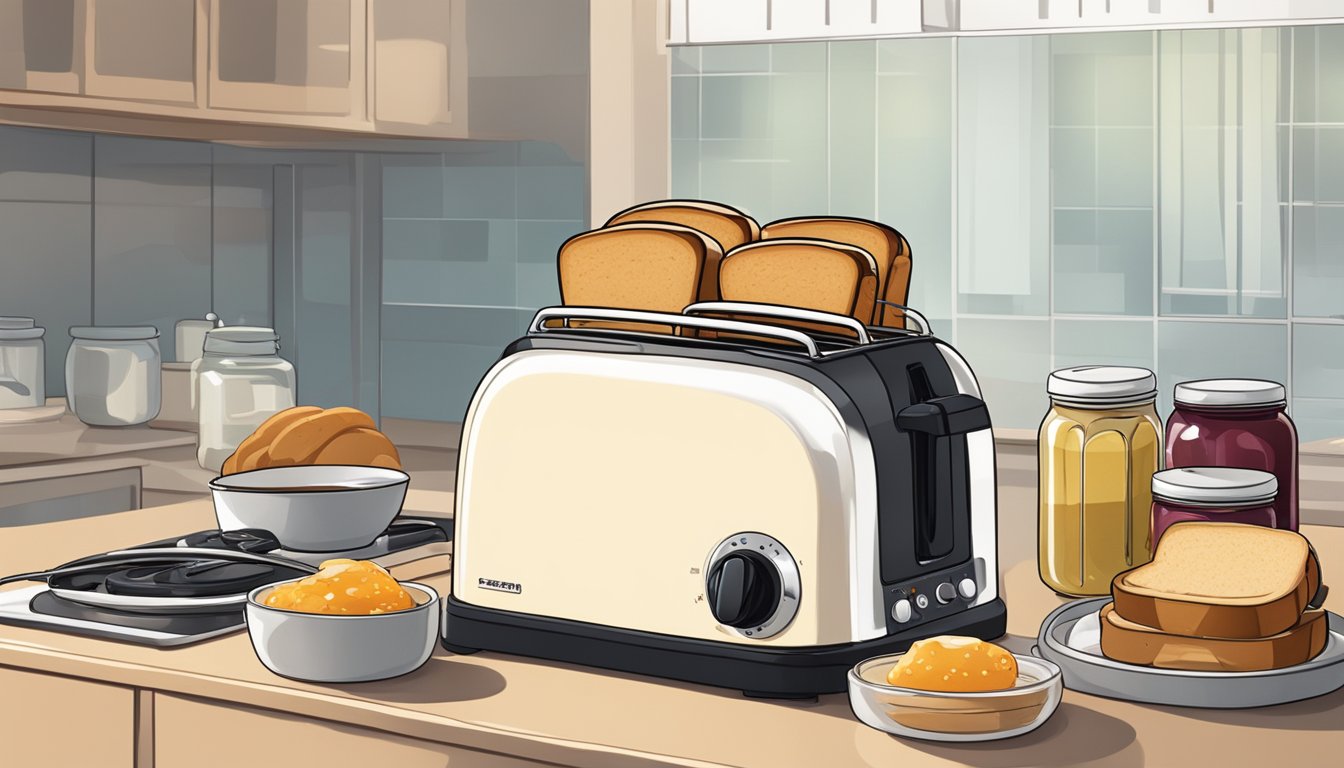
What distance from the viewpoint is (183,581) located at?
1082mm

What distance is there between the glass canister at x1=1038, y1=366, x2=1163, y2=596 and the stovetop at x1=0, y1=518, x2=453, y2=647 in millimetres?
627

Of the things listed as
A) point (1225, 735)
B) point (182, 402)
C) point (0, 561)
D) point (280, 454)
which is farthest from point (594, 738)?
point (182, 402)

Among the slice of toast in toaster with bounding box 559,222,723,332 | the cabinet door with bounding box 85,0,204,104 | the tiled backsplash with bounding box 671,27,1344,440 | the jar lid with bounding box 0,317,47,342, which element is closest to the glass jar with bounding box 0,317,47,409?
the jar lid with bounding box 0,317,47,342

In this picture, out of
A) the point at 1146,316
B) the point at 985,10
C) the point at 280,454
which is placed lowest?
the point at 280,454

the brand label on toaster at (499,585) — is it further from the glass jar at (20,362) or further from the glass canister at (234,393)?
the glass jar at (20,362)

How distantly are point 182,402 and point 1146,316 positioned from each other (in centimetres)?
262

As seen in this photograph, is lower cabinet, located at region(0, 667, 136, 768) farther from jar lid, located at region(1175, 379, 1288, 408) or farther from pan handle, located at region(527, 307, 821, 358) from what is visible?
jar lid, located at region(1175, 379, 1288, 408)

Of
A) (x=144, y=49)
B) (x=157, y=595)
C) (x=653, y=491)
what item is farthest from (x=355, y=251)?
(x=653, y=491)

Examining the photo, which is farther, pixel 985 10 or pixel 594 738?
pixel 985 10

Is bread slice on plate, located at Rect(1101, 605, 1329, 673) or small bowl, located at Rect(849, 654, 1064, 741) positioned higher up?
bread slice on plate, located at Rect(1101, 605, 1329, 673)

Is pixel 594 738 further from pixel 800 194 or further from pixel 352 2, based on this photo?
pixel 800 194

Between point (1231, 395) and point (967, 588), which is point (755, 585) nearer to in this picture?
point (967, 588)

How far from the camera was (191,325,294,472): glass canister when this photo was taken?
7.95ft

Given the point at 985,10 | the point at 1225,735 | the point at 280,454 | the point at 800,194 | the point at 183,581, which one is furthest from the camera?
the point at 800,194
